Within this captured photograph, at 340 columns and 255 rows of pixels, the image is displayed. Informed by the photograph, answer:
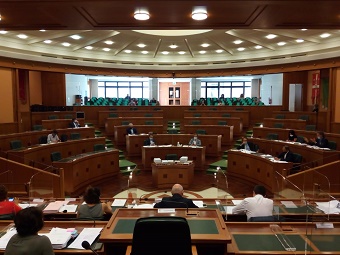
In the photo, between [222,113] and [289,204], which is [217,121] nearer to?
[222,113]

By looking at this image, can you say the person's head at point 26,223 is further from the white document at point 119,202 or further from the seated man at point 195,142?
the seated man at point 195,142

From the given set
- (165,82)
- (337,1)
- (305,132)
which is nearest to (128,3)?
(337,1)

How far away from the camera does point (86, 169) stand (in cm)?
814

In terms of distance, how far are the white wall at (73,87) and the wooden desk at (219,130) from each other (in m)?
7.44

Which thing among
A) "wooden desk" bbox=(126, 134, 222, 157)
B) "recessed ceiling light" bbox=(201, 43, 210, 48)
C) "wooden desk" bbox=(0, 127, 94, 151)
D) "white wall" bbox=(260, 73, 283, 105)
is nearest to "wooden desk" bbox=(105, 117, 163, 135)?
"wooden desk" bbox=(0, 127, 94, 151)

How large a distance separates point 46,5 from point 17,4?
0.97ft

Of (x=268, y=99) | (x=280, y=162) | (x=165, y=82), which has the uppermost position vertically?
(x=165, y=82)

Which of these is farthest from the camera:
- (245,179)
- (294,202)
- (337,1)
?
(245,179)

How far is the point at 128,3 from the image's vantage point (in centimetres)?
301

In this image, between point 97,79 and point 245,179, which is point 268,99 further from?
point 97,79

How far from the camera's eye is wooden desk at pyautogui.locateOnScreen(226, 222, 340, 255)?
223 cm

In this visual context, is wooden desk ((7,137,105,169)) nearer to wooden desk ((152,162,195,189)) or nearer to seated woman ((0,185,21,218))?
wooden desk ((152,162,195,189))

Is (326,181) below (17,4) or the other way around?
below

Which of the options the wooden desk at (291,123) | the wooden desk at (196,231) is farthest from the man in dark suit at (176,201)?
the wooden desk at (291,123)
